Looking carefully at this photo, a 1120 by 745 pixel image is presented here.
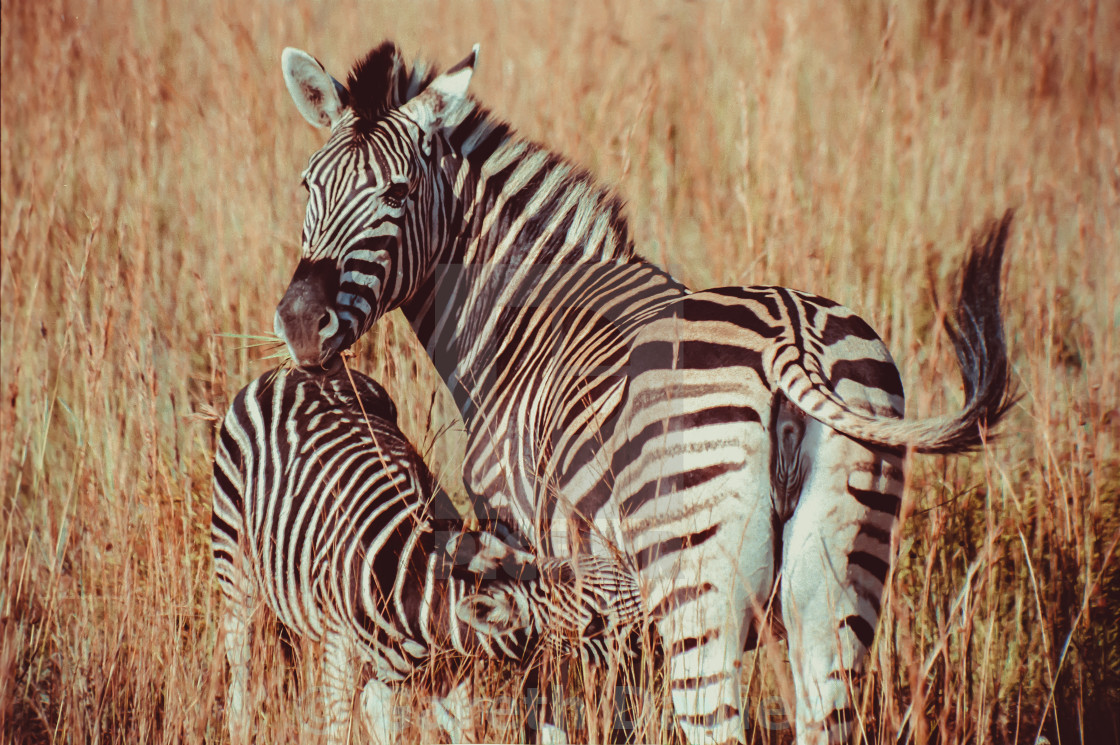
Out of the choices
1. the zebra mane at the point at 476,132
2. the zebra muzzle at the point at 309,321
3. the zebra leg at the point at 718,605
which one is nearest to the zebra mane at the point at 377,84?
the zebra mane at the point at 476,132

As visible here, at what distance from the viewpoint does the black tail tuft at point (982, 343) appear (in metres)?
1.95

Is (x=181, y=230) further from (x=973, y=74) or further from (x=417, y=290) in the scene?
(x=973, y=74)

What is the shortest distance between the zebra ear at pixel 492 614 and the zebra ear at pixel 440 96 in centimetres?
155

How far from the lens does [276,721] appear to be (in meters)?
2.57

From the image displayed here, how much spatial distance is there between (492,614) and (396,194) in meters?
1.37

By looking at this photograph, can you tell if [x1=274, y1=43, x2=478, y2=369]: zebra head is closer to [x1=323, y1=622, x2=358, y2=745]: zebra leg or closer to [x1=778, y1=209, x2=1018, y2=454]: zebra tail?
[x1=323, y1=622, x2=358, y2=745]: zebra leg

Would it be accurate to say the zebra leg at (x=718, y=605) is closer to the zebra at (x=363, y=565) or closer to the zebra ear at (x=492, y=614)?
the zebra at (x=363, y=565)

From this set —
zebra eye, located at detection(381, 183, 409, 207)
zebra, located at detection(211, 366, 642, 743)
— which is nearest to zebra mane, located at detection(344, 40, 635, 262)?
zebra eye, located at detection(381, 183, 409, 207)

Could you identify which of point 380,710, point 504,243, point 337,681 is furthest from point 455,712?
point 504,243

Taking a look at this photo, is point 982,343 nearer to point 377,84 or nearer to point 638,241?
point 377,84

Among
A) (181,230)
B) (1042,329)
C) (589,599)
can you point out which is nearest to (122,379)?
(181,230)

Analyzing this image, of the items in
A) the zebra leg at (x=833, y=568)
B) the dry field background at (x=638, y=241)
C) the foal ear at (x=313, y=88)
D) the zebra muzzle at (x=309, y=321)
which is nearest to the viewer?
the zebra leg at (x=833, y=568)

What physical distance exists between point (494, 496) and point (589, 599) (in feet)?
1.84

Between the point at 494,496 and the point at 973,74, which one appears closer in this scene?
the point at 494,496
